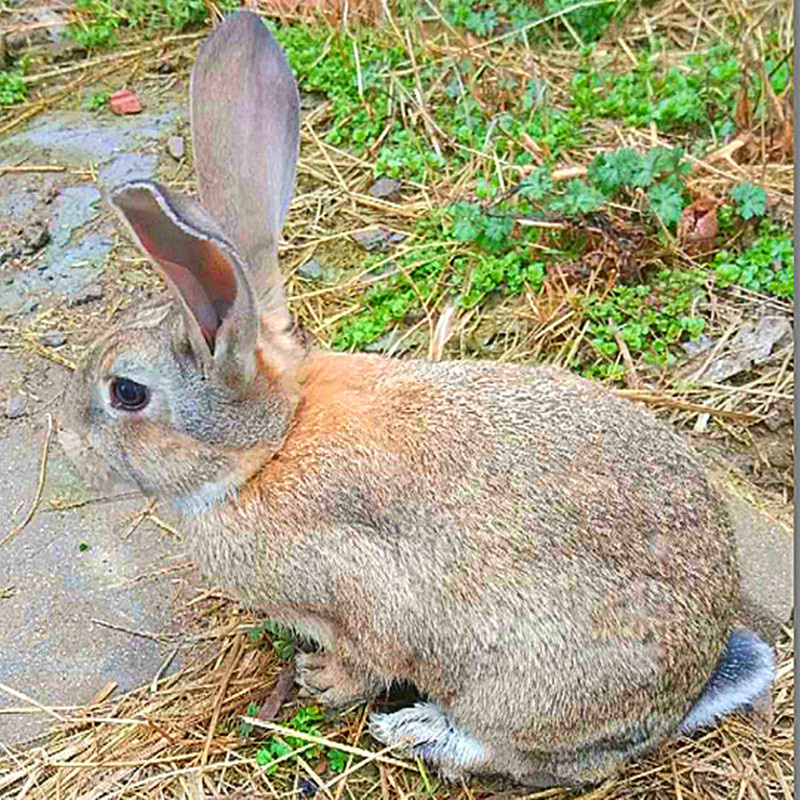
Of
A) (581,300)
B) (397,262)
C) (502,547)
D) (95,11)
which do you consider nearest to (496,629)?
(502,547)

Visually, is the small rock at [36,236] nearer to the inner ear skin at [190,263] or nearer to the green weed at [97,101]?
the green weed at [97,101]

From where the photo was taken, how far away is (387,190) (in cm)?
549

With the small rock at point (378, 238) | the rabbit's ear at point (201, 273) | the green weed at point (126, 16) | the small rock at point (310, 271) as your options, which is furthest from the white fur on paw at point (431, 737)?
the green weed at point (126, 16)

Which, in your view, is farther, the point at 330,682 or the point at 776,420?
the point at 776,420

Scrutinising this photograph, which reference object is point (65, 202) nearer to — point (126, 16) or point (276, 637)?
point (126, 16)

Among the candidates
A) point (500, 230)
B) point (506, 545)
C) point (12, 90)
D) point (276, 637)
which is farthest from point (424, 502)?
point (12, 90)

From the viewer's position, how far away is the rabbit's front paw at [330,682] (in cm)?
372

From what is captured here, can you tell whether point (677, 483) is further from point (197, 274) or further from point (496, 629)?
point (197, 274)

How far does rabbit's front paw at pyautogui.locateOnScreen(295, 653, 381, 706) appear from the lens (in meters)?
3.72

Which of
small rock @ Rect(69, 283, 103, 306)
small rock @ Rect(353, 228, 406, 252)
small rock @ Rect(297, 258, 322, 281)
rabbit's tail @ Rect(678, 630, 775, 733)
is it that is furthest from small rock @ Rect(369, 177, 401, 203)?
rabbit's tail @ Rect(678, 630, 775, 733)

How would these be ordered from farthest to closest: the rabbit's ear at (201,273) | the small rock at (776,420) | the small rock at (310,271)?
the small rock at (310,271)
the small rock at (776,420)
the rabbit's ear at (201,273)

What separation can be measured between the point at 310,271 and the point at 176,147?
3.36 feet

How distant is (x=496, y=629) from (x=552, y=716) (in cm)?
28

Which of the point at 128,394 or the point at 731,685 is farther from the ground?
the point at 128,394
